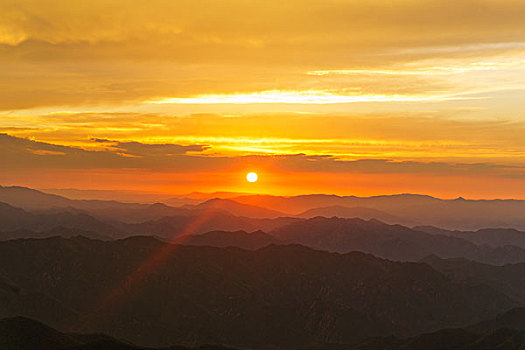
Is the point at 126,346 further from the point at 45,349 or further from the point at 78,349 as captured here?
the point at 45,349

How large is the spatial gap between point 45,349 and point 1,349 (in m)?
14.2

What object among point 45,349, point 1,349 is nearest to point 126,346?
point 45,349

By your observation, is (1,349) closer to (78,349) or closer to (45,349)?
(45,349)

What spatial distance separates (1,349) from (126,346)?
42.6 metres

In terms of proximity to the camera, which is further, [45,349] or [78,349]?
[45,349]

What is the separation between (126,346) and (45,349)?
28.7m

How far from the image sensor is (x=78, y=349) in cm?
18275

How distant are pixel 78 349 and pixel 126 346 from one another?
15871 millimetres

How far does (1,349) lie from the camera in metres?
200

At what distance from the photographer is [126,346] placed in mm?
193000

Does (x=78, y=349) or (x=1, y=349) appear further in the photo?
(x=1, y=349)

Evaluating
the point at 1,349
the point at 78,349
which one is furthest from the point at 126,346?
the point at 1,349

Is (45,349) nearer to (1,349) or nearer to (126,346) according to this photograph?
(1,349)

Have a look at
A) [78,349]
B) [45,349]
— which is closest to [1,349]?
[45,349]
